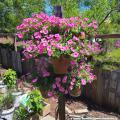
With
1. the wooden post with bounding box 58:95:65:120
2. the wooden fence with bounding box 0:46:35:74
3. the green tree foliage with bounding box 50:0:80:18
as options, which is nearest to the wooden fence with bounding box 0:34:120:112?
the wooden post with bounding box 58:95:65:120

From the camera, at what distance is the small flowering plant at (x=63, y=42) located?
152cm

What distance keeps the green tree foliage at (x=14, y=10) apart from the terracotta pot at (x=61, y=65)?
544 cm

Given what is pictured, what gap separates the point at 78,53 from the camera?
1538 millimetres

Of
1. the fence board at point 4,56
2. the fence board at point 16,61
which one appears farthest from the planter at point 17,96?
the fence board at point 4,56

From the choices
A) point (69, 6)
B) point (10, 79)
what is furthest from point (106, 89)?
point (69, 6)

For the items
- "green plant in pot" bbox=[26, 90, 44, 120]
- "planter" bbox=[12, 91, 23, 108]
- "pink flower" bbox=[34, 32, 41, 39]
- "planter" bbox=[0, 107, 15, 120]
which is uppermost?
"pink flower" bbox=[34, 32, 41, 39]

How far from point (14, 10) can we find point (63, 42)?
6082mm

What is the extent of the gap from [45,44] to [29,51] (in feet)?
0.54

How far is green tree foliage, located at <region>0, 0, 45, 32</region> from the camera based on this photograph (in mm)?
6785

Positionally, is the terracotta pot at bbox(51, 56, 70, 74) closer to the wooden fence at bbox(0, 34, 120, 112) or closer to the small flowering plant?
the small flowering plant

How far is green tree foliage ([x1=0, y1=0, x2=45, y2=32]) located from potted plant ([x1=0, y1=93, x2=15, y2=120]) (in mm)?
4252

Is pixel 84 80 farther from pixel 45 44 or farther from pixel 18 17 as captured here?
pixel 18 17

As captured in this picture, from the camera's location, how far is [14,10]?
281 inches

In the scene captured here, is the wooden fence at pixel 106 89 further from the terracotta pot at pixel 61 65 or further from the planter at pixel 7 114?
the terracotta pot at pixel 61 65
